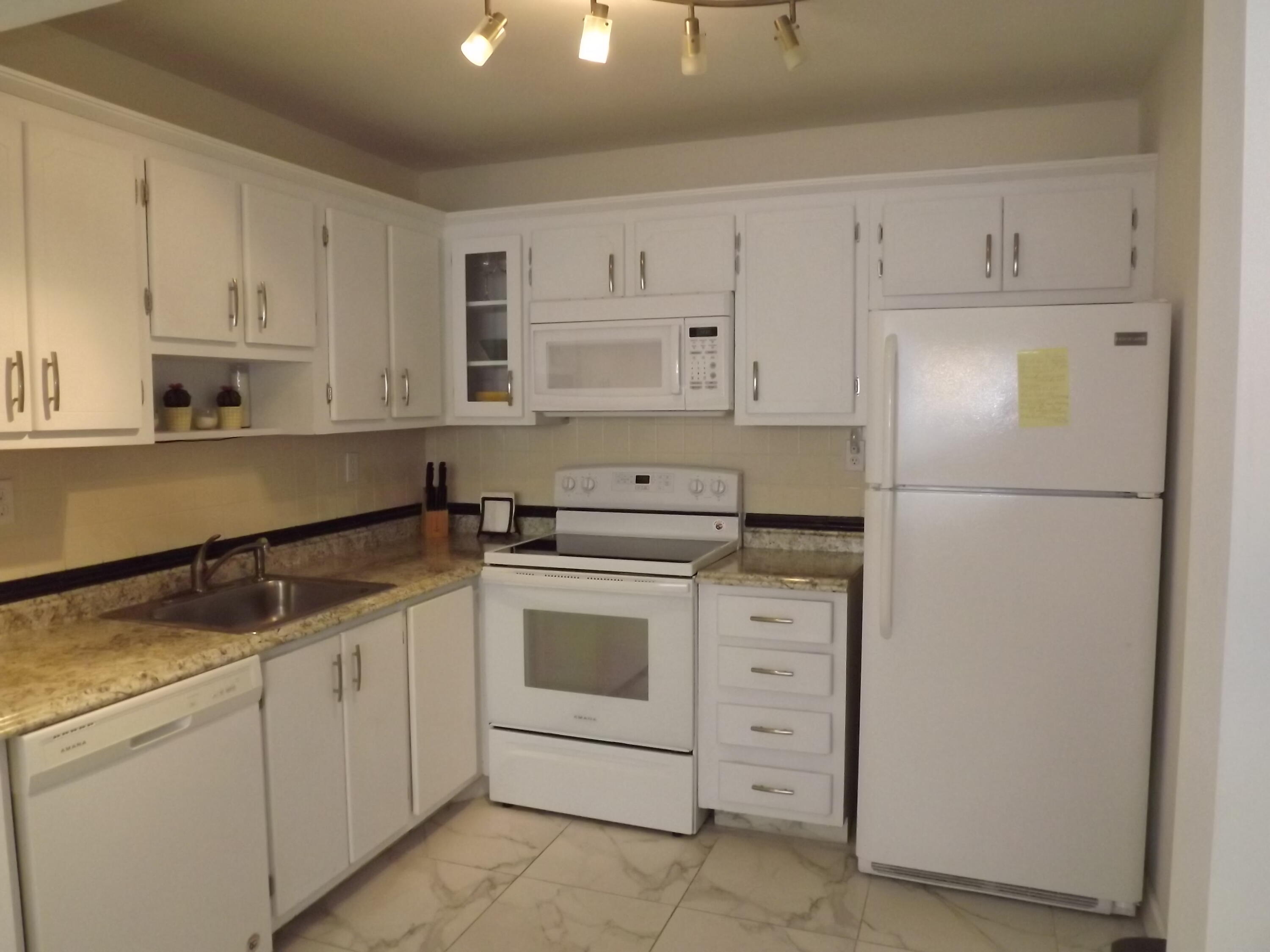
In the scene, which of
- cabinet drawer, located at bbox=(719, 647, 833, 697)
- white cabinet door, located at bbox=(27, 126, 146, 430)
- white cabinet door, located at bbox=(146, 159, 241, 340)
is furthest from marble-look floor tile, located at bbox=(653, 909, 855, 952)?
white cabinet door, located at bbox=(146, 159, 241, 340)

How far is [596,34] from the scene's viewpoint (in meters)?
1.87

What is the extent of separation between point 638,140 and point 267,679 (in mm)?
2366

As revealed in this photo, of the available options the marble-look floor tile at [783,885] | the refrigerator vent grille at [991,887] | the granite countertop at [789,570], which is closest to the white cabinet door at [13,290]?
the granite countertop at [789,570]

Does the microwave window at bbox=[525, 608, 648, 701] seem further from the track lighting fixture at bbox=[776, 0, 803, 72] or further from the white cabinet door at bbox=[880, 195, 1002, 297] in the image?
the track lighting fixture at bbox=[776, 0, 803, 72]

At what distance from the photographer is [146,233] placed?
7.27 ft

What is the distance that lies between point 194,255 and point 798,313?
6.13 feet

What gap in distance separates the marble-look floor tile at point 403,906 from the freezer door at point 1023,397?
1.72 m

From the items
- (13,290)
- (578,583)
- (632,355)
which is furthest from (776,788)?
(13,290)

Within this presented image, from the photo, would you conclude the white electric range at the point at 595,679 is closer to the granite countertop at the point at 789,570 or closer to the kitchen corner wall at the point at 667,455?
the granite countertop at the point at 789,570

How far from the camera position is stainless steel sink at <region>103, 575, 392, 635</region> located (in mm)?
2498

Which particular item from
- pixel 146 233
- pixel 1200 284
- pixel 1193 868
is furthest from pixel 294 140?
pixel 1193 868

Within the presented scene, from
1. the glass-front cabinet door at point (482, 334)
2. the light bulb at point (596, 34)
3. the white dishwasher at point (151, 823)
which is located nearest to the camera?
the white dishwasher at point (151, 823)

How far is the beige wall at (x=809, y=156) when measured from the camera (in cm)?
298

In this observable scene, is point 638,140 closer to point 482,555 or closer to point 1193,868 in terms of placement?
point 482,555
